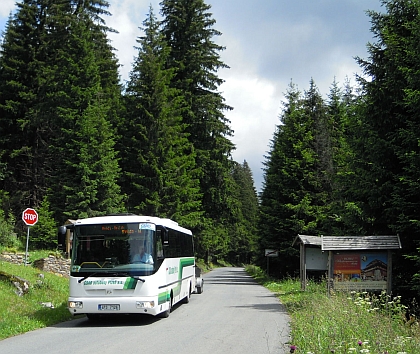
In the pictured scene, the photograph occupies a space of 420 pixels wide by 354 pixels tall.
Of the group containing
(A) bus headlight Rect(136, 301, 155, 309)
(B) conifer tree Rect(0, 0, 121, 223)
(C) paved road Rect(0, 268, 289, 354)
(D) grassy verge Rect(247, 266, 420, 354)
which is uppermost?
(B) conifer tree Rect(0, 0, 121, 223)

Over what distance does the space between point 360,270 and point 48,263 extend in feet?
47.6

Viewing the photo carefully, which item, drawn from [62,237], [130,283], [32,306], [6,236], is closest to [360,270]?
[130,283]

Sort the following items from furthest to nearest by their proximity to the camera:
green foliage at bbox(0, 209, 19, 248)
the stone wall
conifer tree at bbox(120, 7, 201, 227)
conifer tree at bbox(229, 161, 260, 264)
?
conifer tree at bbox(229, 161, 260, 264) < conifer tree at bbox(120, 7, 201, 227) < green foliage at bbox(0, 209, 19, 248) < the stone wall

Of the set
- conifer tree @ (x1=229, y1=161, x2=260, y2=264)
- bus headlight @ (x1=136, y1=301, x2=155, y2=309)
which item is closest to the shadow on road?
bus headlight @ (x1=136, y1=301, x2=155, y2=309)

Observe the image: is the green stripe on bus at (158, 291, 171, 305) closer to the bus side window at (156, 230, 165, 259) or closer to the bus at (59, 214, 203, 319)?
the bus at (59, 214, 203, 319)

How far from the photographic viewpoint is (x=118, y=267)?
13.4 metres

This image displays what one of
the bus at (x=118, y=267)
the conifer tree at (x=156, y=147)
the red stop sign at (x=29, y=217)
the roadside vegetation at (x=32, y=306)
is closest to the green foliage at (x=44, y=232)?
the conifer tree at (x=156, y=147)

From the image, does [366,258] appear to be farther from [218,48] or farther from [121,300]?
[218,48]

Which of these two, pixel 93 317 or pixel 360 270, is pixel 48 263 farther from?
pixel 360 270

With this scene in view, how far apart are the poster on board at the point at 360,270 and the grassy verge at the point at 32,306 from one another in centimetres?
883

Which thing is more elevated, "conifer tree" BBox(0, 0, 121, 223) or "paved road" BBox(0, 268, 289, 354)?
"conifer tree" BBox(0, 0, 121, 223)

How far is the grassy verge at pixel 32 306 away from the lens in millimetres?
12353

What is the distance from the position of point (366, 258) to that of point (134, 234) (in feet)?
26.4

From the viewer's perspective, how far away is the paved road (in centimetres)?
973
